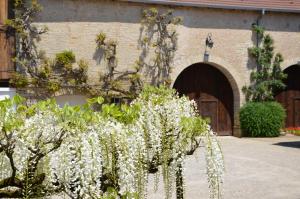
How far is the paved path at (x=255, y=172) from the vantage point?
23.9 ft

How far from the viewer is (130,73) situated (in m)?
14.0

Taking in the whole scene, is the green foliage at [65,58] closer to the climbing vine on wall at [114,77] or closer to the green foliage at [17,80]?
the climbing vine on wall at [114,77]

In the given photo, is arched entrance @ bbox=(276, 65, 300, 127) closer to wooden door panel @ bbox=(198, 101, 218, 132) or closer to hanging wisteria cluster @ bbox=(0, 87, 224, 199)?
wooden door panel @ bbox=(198, 101, 218, 132)

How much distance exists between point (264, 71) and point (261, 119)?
1.86 meters

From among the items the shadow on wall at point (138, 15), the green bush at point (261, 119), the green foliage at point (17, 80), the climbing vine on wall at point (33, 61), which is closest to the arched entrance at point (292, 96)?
the shadow on wall at point (138, 15)

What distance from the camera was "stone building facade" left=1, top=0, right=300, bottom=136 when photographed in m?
13.1

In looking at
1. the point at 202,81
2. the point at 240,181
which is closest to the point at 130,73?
the point at 202,81

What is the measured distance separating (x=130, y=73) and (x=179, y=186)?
8995 millimetres

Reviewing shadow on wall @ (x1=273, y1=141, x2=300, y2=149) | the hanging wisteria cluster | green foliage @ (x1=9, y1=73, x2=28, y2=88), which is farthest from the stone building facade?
the hanging wisteria cluster

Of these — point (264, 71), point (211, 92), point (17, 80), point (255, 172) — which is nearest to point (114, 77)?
point (17, 80)

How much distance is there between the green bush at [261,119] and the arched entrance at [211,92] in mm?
775

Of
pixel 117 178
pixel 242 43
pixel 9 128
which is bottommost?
pixel 117 178

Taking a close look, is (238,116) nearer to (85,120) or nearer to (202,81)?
(202,81)

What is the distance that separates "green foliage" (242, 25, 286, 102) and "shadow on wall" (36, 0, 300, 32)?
51 centimetres
